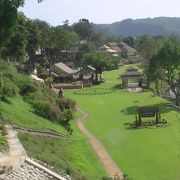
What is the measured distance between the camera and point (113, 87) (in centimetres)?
7350

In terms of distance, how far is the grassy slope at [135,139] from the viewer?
26453 millimetres

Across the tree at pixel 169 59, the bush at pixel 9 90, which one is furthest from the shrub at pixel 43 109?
the tree at pixel 169 59

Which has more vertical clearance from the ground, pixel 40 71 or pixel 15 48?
pixel 15 48

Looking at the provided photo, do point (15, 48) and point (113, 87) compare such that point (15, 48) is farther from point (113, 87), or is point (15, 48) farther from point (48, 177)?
point (48, 177)

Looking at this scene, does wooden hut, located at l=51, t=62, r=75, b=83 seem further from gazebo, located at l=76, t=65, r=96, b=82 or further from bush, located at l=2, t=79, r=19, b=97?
bush, located at l=2, t=79, r=19, b=97

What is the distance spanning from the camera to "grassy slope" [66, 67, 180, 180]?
26.5 metres

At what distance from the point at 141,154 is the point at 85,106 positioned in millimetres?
22195

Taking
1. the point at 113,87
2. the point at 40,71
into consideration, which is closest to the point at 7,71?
the point at 113,87

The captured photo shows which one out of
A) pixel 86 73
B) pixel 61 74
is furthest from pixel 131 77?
pixel 61 74

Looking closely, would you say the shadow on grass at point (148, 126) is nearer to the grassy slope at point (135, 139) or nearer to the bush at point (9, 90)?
the grassy slope at point (135, 139)

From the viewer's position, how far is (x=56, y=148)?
26656 mm

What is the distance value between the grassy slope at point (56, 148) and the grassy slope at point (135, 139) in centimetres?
164

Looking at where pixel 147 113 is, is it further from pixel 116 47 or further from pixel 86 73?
pixel 116 47

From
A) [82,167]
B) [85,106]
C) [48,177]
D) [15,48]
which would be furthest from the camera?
[15,48]
